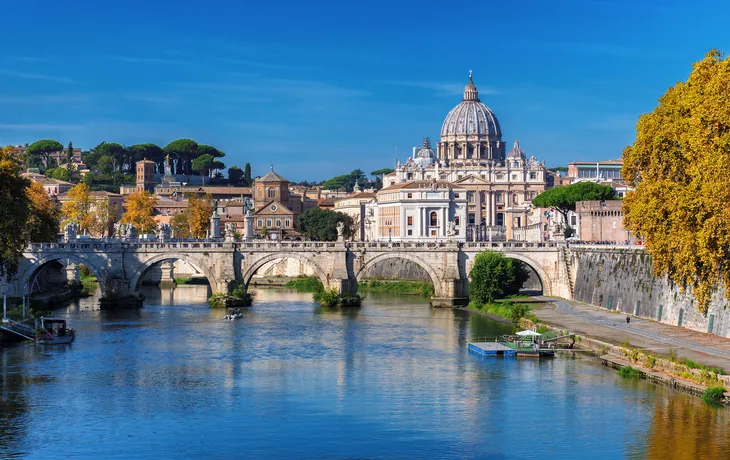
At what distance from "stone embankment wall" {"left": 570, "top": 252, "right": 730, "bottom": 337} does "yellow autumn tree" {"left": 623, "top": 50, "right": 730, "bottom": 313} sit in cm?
190

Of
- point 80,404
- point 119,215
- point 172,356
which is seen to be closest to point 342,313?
point 172,356

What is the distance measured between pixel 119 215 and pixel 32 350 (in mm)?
96158

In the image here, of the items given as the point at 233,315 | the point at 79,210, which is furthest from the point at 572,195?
the point at 233,315

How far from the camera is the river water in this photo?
110 ft

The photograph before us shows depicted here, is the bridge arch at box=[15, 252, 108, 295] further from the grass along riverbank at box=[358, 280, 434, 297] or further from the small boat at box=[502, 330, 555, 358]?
the small boat at box=[502, 330, 555, 358]

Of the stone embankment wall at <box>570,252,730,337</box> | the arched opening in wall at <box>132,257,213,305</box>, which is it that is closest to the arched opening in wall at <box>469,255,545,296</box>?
the stone embankment wall at <box>570,252,730,337</box>

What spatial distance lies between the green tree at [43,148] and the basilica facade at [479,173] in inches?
2147

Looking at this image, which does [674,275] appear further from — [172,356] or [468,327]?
[172,356]

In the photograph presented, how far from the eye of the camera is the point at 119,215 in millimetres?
146000

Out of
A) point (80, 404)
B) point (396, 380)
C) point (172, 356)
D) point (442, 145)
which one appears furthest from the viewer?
point (442, 145)

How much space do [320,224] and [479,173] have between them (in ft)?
172

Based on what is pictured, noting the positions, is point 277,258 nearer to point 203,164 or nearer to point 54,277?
point 54,277

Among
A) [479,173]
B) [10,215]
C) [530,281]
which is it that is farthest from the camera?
[479,173]

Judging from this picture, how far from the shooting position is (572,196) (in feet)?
363
